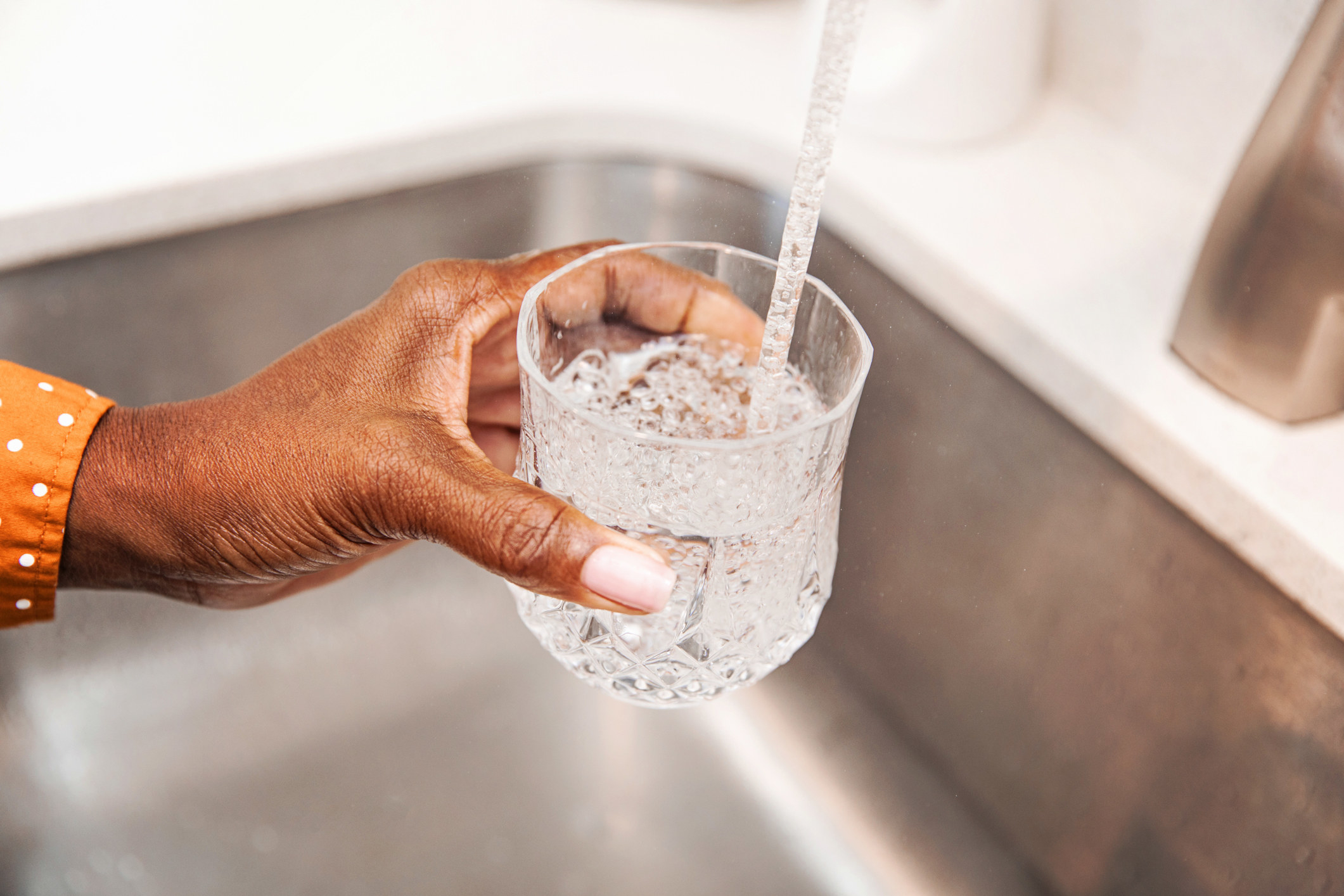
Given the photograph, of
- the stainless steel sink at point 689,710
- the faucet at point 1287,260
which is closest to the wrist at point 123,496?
the stainless steel sink at point 689,710

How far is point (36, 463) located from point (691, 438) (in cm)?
26

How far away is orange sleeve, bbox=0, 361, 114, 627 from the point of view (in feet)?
1.29

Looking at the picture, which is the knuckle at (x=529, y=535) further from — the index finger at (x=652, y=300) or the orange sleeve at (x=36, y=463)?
the orange sleeve at (x=36, y=463)

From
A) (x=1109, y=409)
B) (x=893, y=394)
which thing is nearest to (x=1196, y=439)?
(x=1109, y=409)

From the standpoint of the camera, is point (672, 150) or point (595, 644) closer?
point (595, 644)

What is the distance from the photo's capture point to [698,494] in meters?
0.28

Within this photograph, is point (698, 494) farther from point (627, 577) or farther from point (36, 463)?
point (36, 463)

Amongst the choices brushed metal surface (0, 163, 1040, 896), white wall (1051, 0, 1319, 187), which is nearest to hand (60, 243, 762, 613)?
brushed metal surface (0, 163, 1040, 896)

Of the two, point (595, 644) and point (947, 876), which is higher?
point (595, 644)

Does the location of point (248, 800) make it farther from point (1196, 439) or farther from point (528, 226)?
point (1196, 439)

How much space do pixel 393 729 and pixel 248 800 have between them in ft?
0.26

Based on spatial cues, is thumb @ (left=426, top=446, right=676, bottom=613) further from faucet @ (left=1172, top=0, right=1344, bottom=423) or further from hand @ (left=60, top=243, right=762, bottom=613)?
faucet @ (left=1172, top=0, right=1344, bottom=423)

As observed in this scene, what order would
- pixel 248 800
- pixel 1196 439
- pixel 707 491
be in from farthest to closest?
pixel 248 800, pixel 1196 439, pixel 707 491

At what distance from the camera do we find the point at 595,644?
1.09ft
